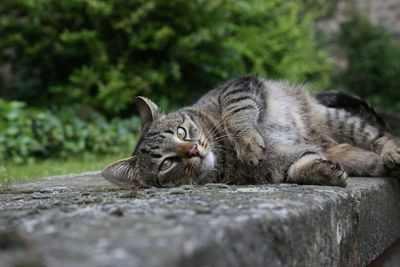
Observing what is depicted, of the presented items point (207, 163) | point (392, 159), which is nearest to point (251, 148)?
point (207, 163)

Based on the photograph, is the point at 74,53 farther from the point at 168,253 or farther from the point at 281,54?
the point at 168,253

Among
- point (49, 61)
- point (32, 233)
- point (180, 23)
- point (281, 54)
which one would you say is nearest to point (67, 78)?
point (49, 61)

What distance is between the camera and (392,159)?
2828 mm

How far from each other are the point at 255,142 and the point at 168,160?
0.41 metres

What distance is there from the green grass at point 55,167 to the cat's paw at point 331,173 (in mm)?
2056

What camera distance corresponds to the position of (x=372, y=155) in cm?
292

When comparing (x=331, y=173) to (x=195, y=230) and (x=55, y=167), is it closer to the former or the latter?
(x=195, y=230)

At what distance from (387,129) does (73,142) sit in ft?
11.5

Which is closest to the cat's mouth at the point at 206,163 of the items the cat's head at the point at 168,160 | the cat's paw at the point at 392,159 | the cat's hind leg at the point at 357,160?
the cat's head at the point at 168,160

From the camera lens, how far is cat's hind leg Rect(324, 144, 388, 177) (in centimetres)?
283

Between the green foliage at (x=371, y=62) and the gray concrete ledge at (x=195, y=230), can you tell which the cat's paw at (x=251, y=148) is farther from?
the green foliage at (x=371, y=62)

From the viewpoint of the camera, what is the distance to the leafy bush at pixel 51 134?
17.4ft

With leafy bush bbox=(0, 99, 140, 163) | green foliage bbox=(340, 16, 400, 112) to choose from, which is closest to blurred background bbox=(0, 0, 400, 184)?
leafy bush bbox=(0, 99, 140, 163)

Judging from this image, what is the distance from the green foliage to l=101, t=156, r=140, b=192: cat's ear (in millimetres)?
7996
